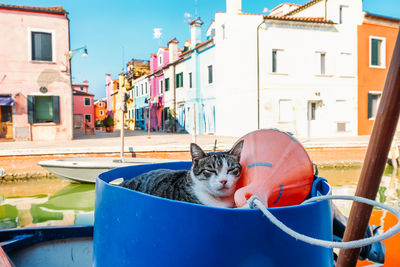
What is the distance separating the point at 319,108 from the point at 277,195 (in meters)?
16.6

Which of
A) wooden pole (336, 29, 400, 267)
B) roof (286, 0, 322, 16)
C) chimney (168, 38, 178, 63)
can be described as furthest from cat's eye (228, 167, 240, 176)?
chimney (168, 38, 178, 63)

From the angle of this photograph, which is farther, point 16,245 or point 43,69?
point 43,69

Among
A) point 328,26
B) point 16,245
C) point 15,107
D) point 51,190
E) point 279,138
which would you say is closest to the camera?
point 279,138

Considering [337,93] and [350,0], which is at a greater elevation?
[350,0]

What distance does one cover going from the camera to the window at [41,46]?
1405 centimetres

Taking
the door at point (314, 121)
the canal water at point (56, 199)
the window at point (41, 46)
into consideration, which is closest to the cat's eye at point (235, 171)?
the canal water at point (56, 199)

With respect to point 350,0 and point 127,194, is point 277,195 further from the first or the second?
point 350,0

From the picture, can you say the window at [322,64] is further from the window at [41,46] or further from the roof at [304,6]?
the window at [41,46]

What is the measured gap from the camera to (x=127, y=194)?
3.31ft

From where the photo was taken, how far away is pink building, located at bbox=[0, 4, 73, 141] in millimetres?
13750

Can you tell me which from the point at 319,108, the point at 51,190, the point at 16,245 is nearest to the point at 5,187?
the point at 51,190

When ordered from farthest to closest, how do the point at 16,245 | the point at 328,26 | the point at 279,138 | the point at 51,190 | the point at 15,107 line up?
the point at 328,26
the point at 15,107
the point at 51,190
the point at 16,245
the point at 279,138

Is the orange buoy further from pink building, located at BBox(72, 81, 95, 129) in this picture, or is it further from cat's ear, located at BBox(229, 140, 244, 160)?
pink building, located at BBox(72, 81, 95, 129)

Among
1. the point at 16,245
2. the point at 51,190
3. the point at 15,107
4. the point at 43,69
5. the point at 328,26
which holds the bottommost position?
the point at 51,190
